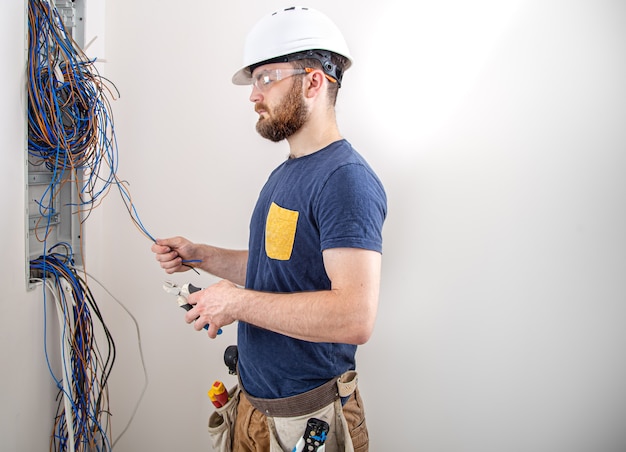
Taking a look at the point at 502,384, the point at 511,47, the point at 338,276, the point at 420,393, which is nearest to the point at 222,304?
the point at 338,276

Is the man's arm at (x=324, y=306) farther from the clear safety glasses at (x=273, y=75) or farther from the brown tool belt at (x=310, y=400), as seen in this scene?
the clear safety glasses at (x=273, y=75)

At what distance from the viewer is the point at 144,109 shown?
189 centimetres

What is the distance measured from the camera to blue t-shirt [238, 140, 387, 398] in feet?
3.59

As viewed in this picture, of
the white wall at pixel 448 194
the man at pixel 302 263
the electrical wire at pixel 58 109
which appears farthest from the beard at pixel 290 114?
the electrical wire at pixel 58 109

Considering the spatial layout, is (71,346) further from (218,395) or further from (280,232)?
(280,232)

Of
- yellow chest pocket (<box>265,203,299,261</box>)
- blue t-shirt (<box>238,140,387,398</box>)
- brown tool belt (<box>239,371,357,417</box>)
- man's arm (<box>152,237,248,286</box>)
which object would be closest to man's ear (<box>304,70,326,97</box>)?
blue t-shirt (<box>238,140,387,398</box>)

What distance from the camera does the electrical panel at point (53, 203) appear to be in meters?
1.46

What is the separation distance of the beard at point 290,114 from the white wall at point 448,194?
49 centimetres

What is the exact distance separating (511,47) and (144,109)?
1.37 m

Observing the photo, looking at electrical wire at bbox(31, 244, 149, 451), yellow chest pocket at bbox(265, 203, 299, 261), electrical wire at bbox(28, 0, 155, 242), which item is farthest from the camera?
electrical wire at bbox(31, 244, 149, 451)

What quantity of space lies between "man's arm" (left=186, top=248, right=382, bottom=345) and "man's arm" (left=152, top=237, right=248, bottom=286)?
0.45m

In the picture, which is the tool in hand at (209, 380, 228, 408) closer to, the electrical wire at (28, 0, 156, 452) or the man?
the man

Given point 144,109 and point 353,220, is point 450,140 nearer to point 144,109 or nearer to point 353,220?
point 353,220

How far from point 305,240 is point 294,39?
526 millimetres
